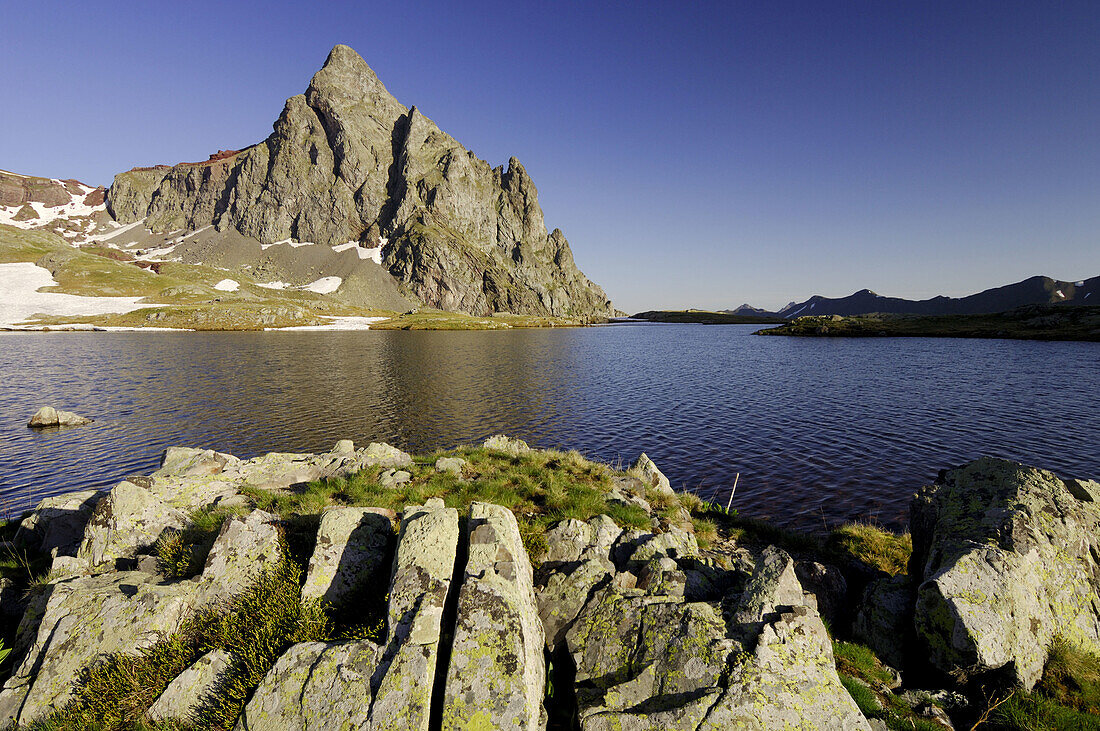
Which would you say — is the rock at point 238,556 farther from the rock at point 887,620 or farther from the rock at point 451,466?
the rock at point 887,620

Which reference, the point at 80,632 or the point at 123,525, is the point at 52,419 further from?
the point at 80,632

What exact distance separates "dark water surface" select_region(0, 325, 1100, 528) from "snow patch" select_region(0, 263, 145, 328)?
12077 centimetres

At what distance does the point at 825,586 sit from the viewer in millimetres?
12375

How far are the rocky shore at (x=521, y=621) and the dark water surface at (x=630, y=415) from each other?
11650mm

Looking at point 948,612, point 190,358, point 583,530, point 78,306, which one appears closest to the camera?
point 948,612

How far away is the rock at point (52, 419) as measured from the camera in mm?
35625

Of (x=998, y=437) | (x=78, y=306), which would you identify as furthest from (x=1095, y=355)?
(x=78, y=306)

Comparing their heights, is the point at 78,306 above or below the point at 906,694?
above

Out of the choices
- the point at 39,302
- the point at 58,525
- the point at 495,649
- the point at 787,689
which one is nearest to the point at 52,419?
the point at 58,525

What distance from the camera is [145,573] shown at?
10469 mm

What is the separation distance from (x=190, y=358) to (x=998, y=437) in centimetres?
11199

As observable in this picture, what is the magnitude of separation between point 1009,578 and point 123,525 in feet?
72.6

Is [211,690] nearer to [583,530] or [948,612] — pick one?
[583,530]

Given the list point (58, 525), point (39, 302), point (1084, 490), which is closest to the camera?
point (1084, 490)
